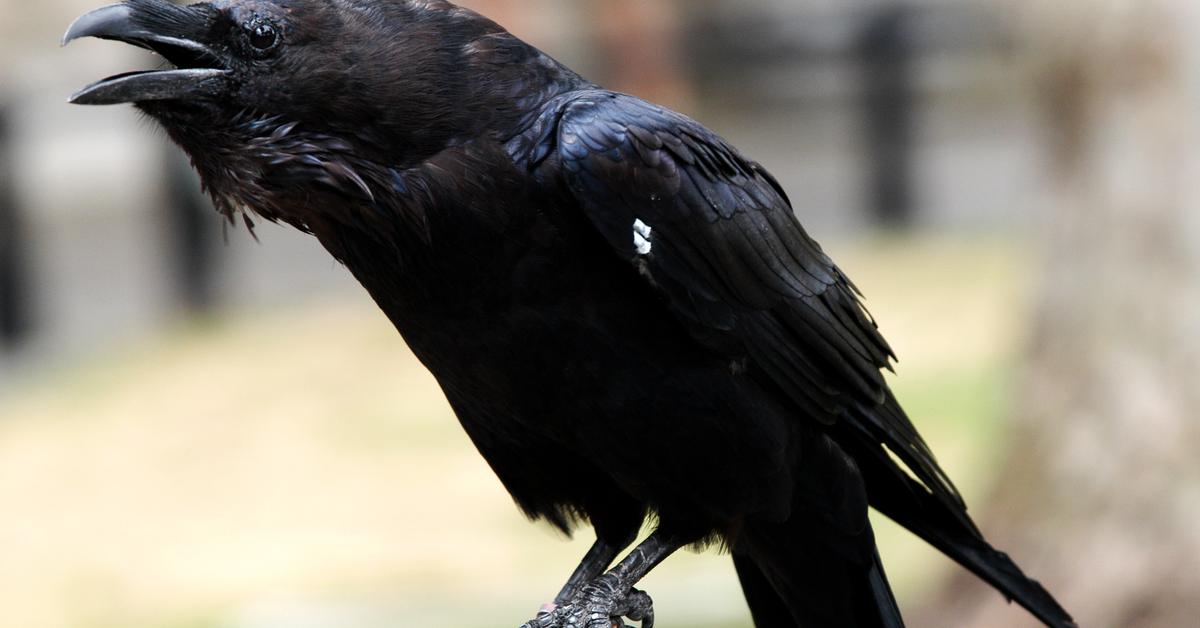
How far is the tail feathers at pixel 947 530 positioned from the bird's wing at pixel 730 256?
7 centimetres

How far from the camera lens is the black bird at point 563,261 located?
292 cm

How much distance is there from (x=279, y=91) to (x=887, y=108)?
14547mm

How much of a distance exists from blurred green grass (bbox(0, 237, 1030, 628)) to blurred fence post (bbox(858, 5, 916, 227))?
267 centimetres

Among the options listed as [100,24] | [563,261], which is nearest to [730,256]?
[563,261]

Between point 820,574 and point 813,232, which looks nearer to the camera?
point 820,574

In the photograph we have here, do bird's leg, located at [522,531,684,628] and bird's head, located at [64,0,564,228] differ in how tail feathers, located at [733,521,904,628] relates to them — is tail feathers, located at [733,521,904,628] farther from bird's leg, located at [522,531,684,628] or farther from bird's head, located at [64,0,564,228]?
bird's head, located at [64,0,564,228]

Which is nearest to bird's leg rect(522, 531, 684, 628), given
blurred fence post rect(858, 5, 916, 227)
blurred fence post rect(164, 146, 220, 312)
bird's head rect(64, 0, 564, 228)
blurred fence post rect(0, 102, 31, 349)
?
bird's head rect(64, 0, 564, 228)

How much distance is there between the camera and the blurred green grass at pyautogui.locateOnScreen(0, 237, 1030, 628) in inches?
312

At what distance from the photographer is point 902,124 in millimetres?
16844

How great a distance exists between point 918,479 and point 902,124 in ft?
44.9

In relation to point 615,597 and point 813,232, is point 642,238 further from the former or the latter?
point 813,232

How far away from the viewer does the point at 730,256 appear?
323 centimetres

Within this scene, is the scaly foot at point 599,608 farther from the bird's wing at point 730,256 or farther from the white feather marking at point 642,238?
the white feather marking at point 642,238

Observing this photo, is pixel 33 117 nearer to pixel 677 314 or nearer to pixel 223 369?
pixel 223 369
